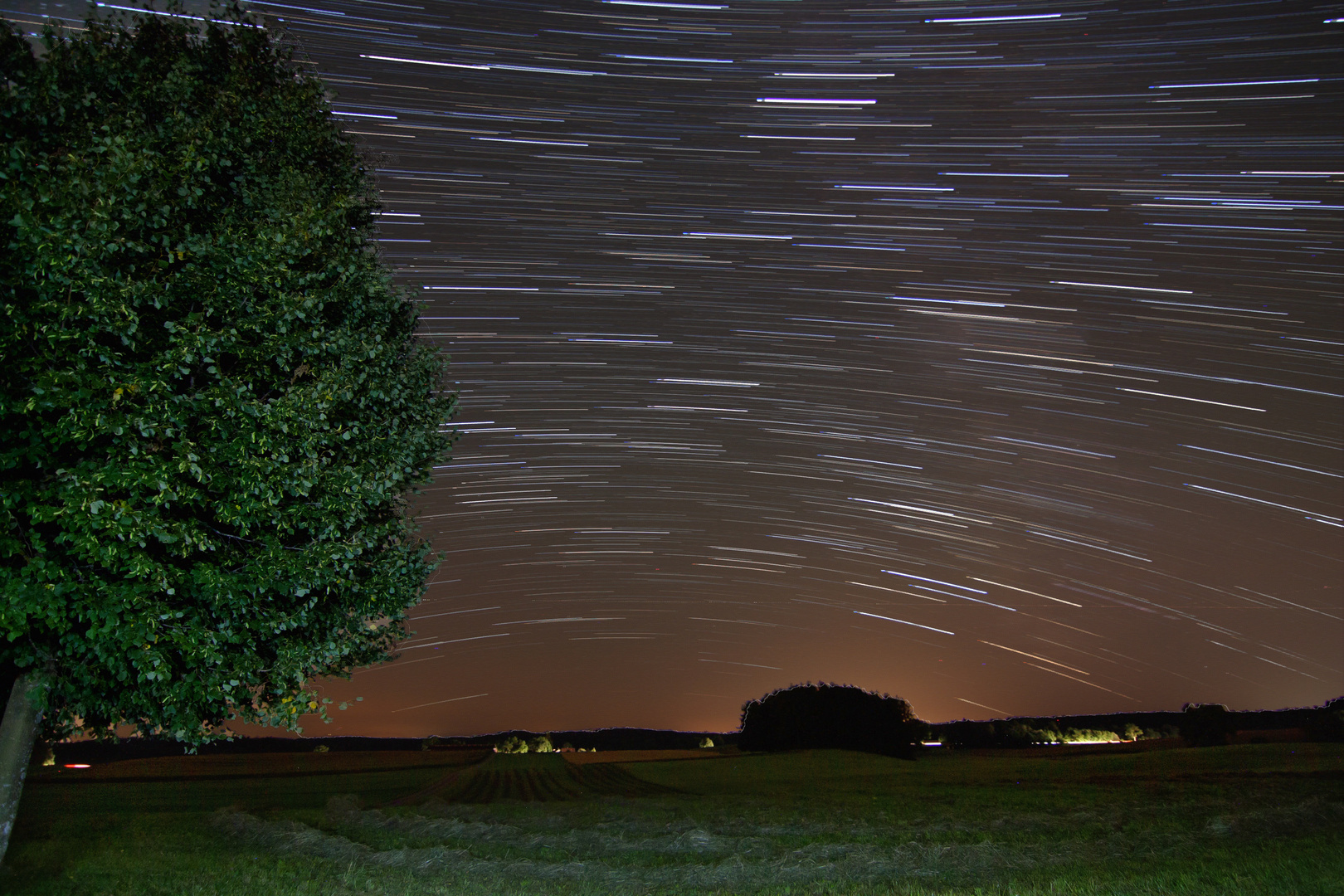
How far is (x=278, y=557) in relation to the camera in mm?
11430

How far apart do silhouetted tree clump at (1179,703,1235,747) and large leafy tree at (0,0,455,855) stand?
332ft

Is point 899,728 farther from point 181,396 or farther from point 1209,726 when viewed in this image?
point 181,396

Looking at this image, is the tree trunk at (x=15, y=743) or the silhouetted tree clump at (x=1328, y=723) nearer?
the tree trunk at (x=15, y=743)

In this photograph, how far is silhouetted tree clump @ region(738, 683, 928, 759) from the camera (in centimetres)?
8550

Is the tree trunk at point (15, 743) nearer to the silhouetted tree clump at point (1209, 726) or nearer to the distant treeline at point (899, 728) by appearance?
the distant treeline at point (899, 728)

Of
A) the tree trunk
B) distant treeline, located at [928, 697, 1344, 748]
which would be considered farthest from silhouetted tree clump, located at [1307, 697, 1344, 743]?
the tree trunk

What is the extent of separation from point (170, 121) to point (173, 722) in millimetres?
9968

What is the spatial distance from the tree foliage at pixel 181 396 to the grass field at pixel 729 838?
523 cm

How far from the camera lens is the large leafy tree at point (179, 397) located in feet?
33.1

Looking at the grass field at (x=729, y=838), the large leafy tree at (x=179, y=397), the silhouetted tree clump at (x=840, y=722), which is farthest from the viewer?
the silhouetted tree clump at (x=840, y=722)

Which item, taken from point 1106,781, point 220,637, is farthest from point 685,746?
point 220,637

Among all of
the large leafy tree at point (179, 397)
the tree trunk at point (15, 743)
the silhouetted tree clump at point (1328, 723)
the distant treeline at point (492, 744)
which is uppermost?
the large leafy tree at point (179, 397)

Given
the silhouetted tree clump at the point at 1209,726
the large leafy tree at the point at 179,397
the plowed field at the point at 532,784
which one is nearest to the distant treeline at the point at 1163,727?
the silhouetted tree clump at the point at 1209,726

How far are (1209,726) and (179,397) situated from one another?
106949 millimetres
